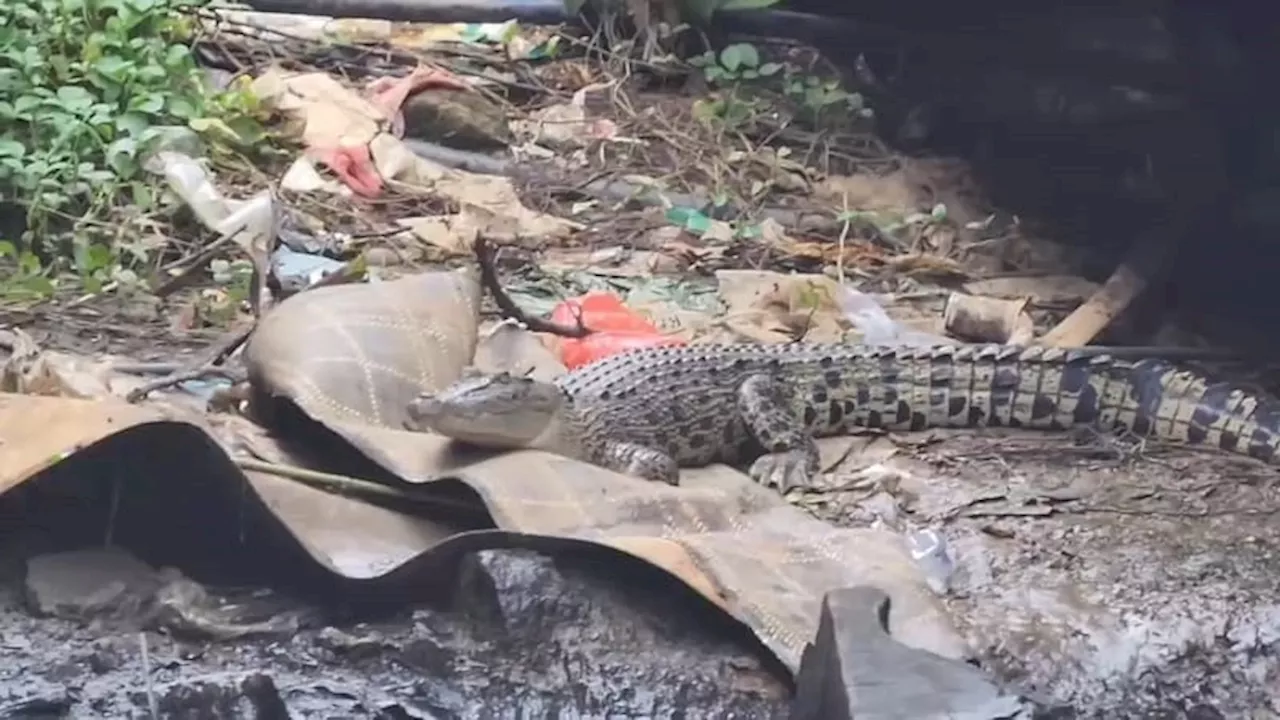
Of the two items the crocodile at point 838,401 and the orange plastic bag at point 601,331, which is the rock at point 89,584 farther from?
the orange plastic bag at point 601,331

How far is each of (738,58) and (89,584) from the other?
198 inches

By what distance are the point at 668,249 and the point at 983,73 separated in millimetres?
1973

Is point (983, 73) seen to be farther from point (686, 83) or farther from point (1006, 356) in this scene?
A: point (1006, 356)

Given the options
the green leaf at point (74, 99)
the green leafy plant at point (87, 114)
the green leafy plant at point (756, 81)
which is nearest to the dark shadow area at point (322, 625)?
the green leafy plant at point (87, 114)

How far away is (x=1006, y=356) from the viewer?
4.61 metres

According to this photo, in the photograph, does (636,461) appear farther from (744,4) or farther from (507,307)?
(744,4)

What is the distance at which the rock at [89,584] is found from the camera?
10.1ft

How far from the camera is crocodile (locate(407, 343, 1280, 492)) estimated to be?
4184 millimetres

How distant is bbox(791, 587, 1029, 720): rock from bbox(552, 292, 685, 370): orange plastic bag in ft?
6.60

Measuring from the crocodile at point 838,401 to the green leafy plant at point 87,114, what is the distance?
1617mm

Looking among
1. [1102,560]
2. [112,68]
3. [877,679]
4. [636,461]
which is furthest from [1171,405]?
[112,68]

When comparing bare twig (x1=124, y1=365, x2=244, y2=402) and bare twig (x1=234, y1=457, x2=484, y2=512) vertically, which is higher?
bare twig (x1=234, y1=457, x2=484, y2=512)

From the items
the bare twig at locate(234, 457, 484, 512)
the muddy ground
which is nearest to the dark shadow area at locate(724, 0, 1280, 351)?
the muddy ground

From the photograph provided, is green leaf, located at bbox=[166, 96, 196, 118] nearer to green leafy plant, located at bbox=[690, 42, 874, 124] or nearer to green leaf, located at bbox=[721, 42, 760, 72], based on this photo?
green leafy plant, located at bbox=[690, 42, 874, 124]
